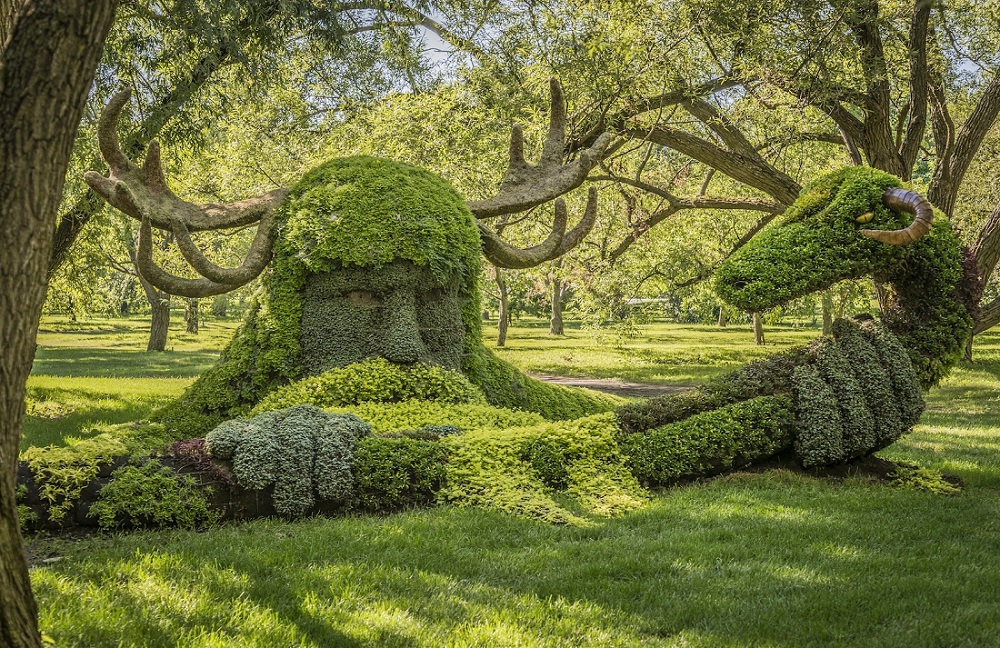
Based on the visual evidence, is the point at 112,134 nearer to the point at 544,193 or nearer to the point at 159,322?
the point at 544,193

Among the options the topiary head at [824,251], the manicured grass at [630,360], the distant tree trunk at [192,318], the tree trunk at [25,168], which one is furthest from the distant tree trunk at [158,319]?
the tree trunk at [25,168]

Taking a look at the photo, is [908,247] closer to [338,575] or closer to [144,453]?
[338,575]

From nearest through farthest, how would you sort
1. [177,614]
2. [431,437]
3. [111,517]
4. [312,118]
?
1. [177,614]
2. [111,517]
3. [431,437]
4. [312,118]

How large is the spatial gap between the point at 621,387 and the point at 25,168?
1731 centimetres

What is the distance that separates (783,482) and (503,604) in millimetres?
3828

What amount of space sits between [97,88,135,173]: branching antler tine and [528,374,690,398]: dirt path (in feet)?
35.9

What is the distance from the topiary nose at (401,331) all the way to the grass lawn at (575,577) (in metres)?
2.06

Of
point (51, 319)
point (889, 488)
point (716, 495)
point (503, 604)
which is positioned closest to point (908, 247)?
point (889, 488)

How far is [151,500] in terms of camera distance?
18.3ft

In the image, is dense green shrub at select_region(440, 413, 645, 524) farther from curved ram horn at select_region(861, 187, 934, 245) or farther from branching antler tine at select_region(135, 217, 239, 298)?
curved ram horn at select_region(861, 187, 934, 245)

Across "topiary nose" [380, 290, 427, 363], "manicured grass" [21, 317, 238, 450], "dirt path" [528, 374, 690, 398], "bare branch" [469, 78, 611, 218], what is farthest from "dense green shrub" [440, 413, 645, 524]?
"dirt path" [528, 374, 690, 398]

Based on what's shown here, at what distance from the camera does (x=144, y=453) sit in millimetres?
5859

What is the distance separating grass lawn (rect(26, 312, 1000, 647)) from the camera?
4004mm

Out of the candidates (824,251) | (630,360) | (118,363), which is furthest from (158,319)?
(824,251)
